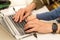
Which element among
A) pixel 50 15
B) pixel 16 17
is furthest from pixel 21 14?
pixel 50 15

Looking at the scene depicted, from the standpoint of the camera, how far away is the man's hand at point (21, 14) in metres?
1.12

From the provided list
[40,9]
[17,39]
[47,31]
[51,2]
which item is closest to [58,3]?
[51,2]

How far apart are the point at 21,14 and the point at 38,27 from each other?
0.72ft

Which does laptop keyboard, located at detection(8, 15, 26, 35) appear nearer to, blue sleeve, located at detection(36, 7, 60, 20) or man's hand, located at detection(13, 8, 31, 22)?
man's hand, located at detection(13, 8, 31, 22)

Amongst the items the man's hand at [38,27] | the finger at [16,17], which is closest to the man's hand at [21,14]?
the finger at [16,17]

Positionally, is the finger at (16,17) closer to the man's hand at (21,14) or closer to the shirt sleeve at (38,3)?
the man's hand at (21,14)

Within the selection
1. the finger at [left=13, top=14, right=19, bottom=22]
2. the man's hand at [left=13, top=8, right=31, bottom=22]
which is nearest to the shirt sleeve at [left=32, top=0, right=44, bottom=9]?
the man's hand at [left=13, top=8, right=31, bottom=22]

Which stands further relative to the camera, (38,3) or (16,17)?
(38,3)

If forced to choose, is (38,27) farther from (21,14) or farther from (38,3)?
→ (38,3)

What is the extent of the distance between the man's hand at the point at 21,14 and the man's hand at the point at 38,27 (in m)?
0.10

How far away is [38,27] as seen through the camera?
1022mm

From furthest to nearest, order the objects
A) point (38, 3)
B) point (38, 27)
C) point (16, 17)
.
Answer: point (38, 3) → point (16, 17) → point (38, 27)

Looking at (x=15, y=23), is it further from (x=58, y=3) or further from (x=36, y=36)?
(x=58, y=3)

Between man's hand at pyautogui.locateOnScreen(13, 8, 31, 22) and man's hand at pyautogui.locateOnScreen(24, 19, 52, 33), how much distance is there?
10 cm
